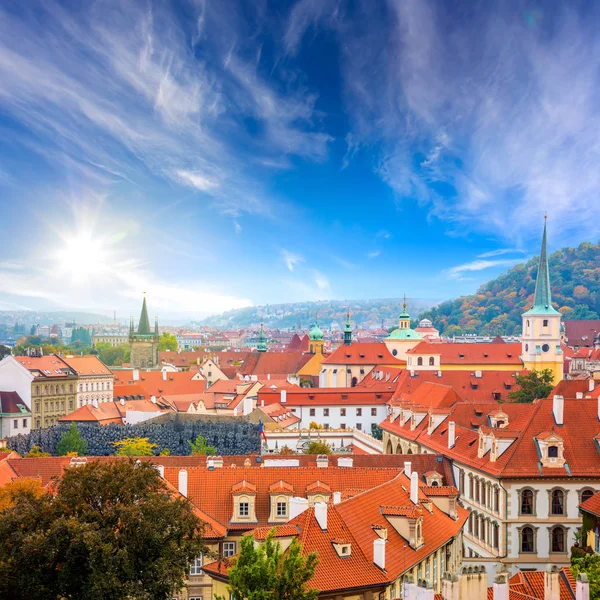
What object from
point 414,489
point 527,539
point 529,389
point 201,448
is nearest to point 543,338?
point 529,389

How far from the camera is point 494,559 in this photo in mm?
48062

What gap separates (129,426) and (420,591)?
63122 mm

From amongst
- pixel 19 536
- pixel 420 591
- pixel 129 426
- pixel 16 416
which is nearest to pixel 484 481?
pixel 420 591

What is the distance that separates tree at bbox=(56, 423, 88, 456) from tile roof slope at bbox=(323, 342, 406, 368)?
174 ft

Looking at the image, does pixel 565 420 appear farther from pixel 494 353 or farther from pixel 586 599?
pixel 494 353

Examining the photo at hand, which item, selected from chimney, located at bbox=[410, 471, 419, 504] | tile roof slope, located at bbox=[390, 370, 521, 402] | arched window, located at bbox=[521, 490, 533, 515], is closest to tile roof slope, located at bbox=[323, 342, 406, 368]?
tile roof slope, located at bbox=[390, 370, 521, 402]

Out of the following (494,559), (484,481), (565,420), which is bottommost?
(494,559)

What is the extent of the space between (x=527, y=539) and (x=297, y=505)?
18426 mm

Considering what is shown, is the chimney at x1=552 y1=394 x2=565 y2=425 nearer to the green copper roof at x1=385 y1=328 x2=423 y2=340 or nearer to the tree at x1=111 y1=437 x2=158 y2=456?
the tree at x1=111 y1=437 x2=158 y2=456

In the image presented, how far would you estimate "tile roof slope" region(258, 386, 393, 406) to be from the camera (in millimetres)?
101500

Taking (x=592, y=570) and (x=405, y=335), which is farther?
→ (x=405, y=335)

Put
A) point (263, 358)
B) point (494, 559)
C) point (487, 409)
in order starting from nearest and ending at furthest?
point (494, 559)
point (487, 409)
point (263, 358)

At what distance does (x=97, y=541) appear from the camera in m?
26.2

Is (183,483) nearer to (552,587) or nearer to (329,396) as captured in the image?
(552,587)
